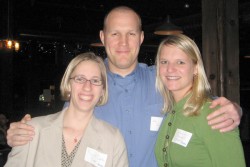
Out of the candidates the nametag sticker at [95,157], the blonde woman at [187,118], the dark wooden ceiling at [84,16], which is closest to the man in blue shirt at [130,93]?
the blonde woman at [187,118]

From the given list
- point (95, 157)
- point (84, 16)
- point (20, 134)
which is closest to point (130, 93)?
point (95, 157)

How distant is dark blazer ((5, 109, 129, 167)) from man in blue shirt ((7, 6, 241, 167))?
0.26 meters

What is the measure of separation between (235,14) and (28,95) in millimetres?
13356

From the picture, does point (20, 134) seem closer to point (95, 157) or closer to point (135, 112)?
point (95, 157)

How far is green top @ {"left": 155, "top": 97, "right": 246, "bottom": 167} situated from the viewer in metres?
1.99

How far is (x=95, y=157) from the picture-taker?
87.7 inches

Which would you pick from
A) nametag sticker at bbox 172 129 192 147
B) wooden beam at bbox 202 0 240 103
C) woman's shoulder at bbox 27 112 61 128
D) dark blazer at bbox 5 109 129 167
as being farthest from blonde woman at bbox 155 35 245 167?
woman's shoulder at bbox 27 112 61 128

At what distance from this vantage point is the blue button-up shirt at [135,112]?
2523 mm

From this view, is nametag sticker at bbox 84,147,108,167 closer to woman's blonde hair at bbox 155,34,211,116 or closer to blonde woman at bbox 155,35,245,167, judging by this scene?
blonde woman at bbox 155,35,245,167

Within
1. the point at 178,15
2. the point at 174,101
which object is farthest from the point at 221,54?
the point at 178,15

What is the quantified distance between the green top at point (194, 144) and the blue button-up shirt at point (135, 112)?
120 mm

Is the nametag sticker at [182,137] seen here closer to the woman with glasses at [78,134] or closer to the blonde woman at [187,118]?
the blonde woman at [187,118]

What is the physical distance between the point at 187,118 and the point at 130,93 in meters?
0.60

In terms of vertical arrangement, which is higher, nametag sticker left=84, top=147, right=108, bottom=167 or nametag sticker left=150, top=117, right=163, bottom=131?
nametag sticker left=150, top=117, right=163, bottom=131
